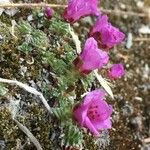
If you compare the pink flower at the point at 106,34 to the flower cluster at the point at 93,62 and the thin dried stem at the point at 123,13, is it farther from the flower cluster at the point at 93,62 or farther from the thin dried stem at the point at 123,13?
the thin dried stem at the point at 123,13

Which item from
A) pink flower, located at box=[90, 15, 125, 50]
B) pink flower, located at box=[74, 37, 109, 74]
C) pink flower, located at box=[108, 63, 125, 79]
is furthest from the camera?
pink flower, located at box=[108, 63, 125, 79]

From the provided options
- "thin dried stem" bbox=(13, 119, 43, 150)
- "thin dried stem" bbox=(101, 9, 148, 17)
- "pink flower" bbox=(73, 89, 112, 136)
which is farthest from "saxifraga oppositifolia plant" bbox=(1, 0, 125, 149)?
"thin dried stem" bbox=(101, 9, 148, 17)

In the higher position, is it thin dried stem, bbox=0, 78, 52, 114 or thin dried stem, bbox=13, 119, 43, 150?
thin dried stem, bbox=0, 78, 52, 114

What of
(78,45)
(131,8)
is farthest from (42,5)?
(131,8)

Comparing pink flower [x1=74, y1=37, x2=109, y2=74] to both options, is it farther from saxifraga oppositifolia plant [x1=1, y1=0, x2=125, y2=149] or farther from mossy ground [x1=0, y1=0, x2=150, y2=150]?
mossy ground [x1=0, y1=0, x2=150, y2=150]

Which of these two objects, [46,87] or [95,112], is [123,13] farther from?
[95,112]

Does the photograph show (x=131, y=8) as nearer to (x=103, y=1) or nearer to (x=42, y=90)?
(x=103, y=1)

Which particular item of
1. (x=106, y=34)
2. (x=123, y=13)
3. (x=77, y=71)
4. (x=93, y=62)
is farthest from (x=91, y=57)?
(x=123, y=13)
